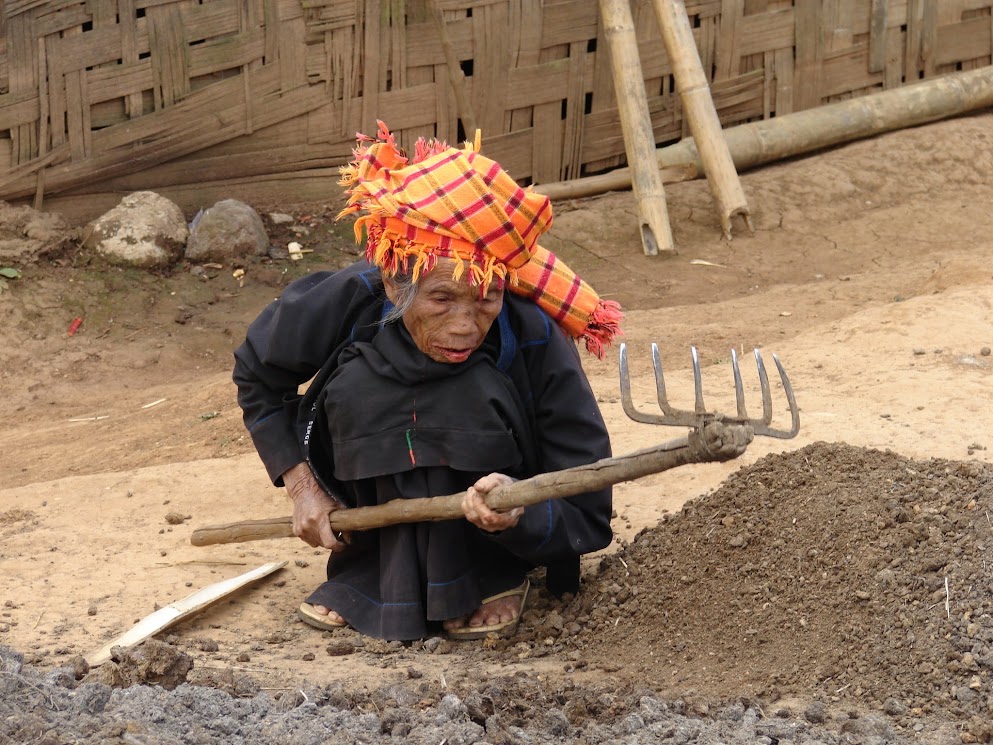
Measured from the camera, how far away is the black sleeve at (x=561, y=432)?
→ 2.81 m

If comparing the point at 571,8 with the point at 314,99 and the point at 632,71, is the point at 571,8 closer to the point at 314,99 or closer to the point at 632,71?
the point at 632,71

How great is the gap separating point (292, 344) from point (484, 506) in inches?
28.1

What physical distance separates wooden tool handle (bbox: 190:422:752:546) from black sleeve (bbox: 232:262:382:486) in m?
0.22

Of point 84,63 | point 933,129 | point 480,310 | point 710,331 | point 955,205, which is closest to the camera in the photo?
point 480,310

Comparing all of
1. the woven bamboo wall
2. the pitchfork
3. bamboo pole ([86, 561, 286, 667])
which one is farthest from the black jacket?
the woven bamboo wall

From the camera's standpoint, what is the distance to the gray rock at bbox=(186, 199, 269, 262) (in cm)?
662

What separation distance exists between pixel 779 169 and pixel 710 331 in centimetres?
291

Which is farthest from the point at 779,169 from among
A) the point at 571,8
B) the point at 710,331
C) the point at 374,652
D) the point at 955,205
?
the point at 374,652

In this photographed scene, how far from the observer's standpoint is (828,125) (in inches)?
313

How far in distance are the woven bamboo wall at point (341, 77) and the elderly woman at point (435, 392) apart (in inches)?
159

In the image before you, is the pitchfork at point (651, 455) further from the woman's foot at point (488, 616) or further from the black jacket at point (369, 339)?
the woman's foot at point (488, 616)

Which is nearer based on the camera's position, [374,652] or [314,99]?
[374,652]

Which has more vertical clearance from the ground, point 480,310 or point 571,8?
point 571,8

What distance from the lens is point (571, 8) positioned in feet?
23.8
